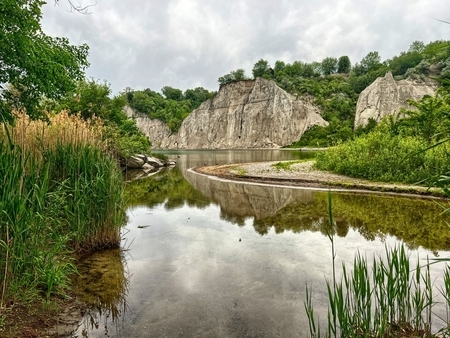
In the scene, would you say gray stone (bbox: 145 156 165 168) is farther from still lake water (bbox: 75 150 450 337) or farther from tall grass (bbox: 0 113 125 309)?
tall grass (bbox: 0 113 125 309)

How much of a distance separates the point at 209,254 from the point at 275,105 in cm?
7786

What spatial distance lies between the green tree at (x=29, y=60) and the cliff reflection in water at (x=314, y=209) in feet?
11.1

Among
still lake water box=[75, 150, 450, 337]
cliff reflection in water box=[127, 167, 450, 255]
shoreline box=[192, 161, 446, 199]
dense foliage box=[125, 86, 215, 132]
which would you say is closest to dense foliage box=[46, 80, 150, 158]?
shoreline box=[192, 161, 446, 199]

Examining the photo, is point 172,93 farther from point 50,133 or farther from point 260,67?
point 50,133

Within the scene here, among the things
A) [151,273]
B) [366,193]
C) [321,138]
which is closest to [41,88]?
[151,273]

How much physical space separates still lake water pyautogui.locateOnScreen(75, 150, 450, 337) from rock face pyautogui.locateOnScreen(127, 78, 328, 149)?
229 feet

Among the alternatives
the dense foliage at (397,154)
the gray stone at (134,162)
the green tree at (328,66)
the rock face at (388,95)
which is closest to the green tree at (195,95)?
the green tree at (328,66)

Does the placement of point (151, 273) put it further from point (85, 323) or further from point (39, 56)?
point (39, 56)

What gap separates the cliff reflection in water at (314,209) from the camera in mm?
8531

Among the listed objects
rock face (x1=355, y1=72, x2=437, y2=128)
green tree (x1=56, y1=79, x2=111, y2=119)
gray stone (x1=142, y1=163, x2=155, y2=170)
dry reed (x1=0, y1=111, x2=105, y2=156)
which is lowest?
gray stone (x1=142, y1=163, x2=155, y2=170)

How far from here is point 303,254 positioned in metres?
6.83

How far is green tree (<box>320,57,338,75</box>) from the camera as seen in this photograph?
432 feet

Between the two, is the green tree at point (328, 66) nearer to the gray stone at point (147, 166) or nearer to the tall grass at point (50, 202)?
the gray stone at point (147, 166)

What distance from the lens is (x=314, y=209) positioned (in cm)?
1139
